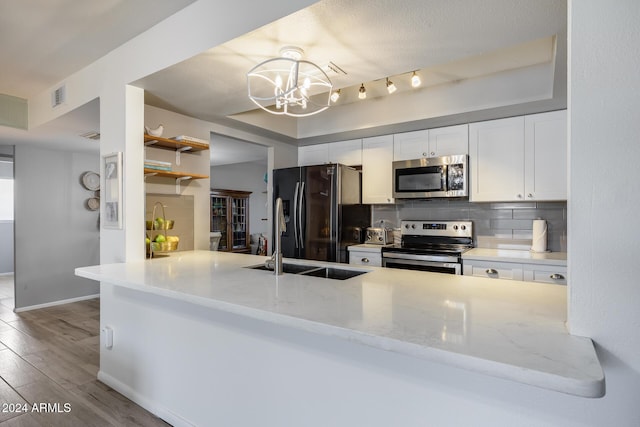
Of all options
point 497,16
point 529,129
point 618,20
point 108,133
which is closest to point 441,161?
point 529,129

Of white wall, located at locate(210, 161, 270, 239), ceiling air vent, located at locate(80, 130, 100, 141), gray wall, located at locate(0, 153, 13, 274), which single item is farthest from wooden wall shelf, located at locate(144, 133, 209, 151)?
gray wall, located at locate(0, 153, 13, 274)

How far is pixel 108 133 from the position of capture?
2568mm

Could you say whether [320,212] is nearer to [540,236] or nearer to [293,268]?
[293,268]

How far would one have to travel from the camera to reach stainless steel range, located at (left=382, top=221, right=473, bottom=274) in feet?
10.2

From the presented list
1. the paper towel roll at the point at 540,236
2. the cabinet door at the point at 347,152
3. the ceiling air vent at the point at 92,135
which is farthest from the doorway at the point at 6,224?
the paper towel roll at the point at 540,236

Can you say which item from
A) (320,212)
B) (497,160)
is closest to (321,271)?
(320,212)

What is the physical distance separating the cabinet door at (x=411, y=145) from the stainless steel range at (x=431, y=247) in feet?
2.47

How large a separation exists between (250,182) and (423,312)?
7.58m

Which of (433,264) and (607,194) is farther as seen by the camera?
(433,264)

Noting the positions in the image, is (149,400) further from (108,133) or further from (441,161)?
(441,161)

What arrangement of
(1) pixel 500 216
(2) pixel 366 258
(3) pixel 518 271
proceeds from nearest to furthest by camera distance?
(3) pixel 518 271
(1) pixel 500 216
(2) pixel 366 258

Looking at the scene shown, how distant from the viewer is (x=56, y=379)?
264 cm

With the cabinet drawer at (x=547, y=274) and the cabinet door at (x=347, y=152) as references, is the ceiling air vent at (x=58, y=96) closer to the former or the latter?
the cabinet door at (x=347, y=152)

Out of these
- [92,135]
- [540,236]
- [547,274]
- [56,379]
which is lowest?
[56,379]
